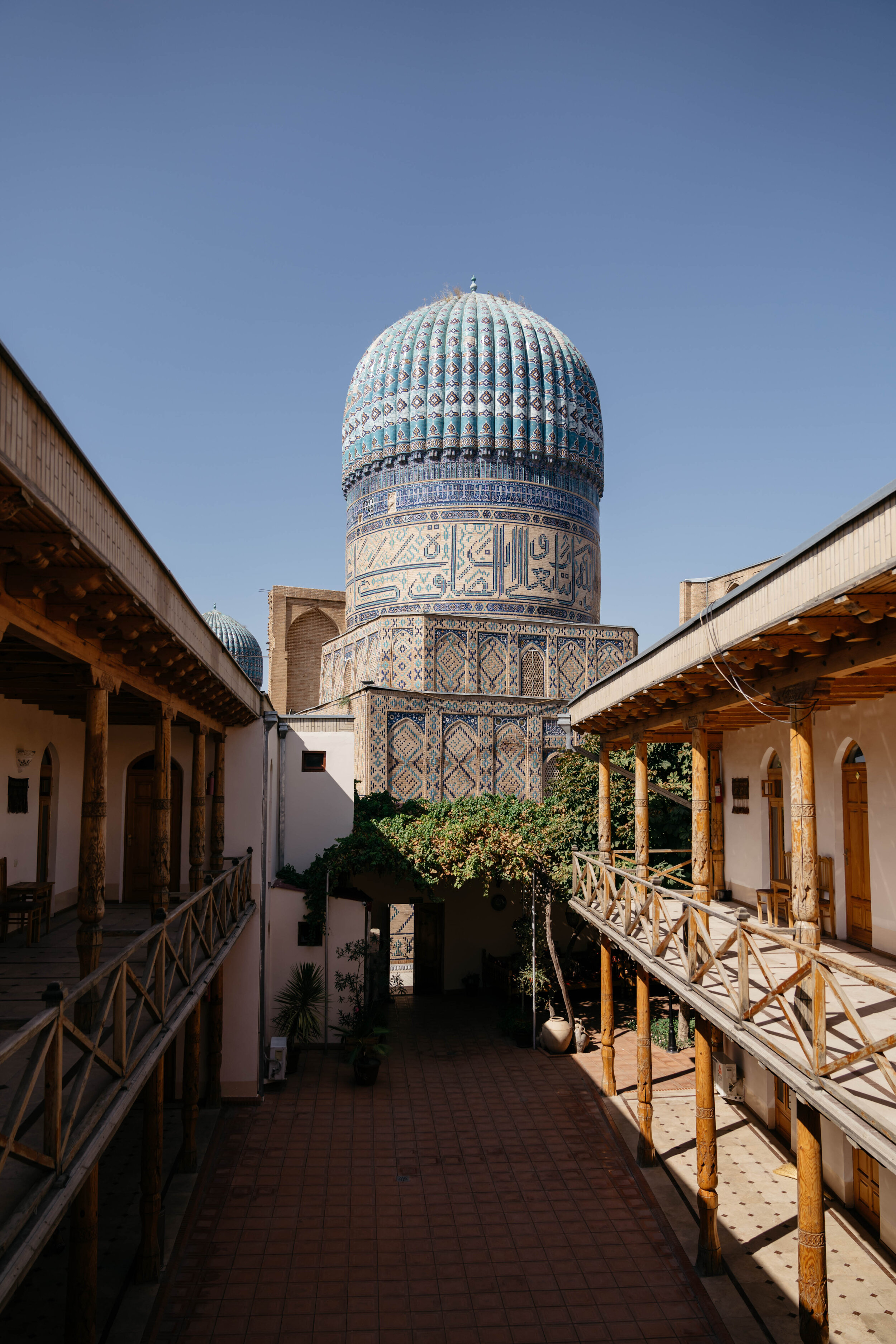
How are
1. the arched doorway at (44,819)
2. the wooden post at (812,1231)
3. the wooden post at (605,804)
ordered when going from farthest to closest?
the wooden post at (605,804)
the arched doorway at (44,819)
the wooden post at (812,1231)

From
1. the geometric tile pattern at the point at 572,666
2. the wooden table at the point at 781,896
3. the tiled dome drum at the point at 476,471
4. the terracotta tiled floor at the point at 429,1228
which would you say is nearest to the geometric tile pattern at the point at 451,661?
the tiled dome drum at the point at 476,471

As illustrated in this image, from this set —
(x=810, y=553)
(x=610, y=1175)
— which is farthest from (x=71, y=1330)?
(x=610, y=1175)

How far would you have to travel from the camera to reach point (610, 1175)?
9.76 m

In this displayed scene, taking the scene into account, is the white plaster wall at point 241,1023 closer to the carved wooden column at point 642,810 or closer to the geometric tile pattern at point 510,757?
the carved wooden column at point 642,810

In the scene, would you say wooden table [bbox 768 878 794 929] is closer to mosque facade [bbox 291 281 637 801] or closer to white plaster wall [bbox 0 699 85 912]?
white plaster wall [bbox 0 699 85 912]

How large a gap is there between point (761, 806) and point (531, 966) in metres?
4.91

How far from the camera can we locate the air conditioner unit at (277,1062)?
12.4m

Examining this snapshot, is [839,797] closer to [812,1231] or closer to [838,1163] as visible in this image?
[838,1163]

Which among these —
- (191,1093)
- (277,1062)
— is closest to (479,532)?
(277,1062)

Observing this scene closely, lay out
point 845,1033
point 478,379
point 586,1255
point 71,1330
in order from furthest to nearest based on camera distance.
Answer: point 478,379
point 586,1255
point 845,1033
point 71,1330

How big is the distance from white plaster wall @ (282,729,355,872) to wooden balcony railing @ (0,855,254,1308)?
305 inches

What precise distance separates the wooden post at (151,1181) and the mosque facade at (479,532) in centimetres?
1108

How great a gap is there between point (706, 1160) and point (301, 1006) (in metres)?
7.34

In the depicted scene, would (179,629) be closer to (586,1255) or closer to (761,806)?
(586,1255)
